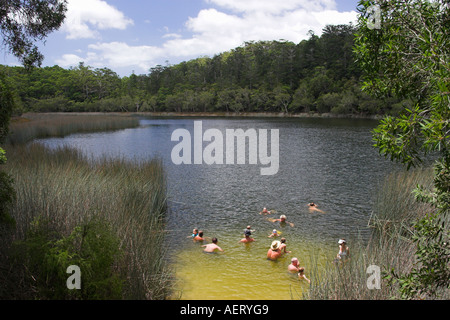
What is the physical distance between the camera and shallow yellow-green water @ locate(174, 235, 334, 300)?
6.58m

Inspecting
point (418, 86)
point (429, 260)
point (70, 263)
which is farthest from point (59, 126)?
point (429, 260)

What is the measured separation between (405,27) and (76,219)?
5.60 m

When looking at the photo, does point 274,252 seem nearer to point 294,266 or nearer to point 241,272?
point 294,266

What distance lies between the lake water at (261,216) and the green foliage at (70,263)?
2.11 meters

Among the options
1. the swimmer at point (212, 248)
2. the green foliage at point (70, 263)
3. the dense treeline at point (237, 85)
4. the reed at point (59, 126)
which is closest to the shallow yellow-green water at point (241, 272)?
the swimmer at point (212, 248)

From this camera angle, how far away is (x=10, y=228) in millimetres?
5297

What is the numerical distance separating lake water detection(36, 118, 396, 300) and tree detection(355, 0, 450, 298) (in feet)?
7.32

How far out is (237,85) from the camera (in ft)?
298

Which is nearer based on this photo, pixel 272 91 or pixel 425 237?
pixel 425 237

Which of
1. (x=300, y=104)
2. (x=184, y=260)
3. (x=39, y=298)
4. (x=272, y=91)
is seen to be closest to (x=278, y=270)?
(x=184, y=260)

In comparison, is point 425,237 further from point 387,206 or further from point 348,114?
point 348,114

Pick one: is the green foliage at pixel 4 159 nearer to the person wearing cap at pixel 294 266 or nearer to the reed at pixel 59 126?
the person wearing cap at pixel 294 266

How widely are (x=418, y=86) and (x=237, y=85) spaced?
90.0 m

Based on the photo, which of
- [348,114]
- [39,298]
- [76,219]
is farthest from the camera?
[348,114]
